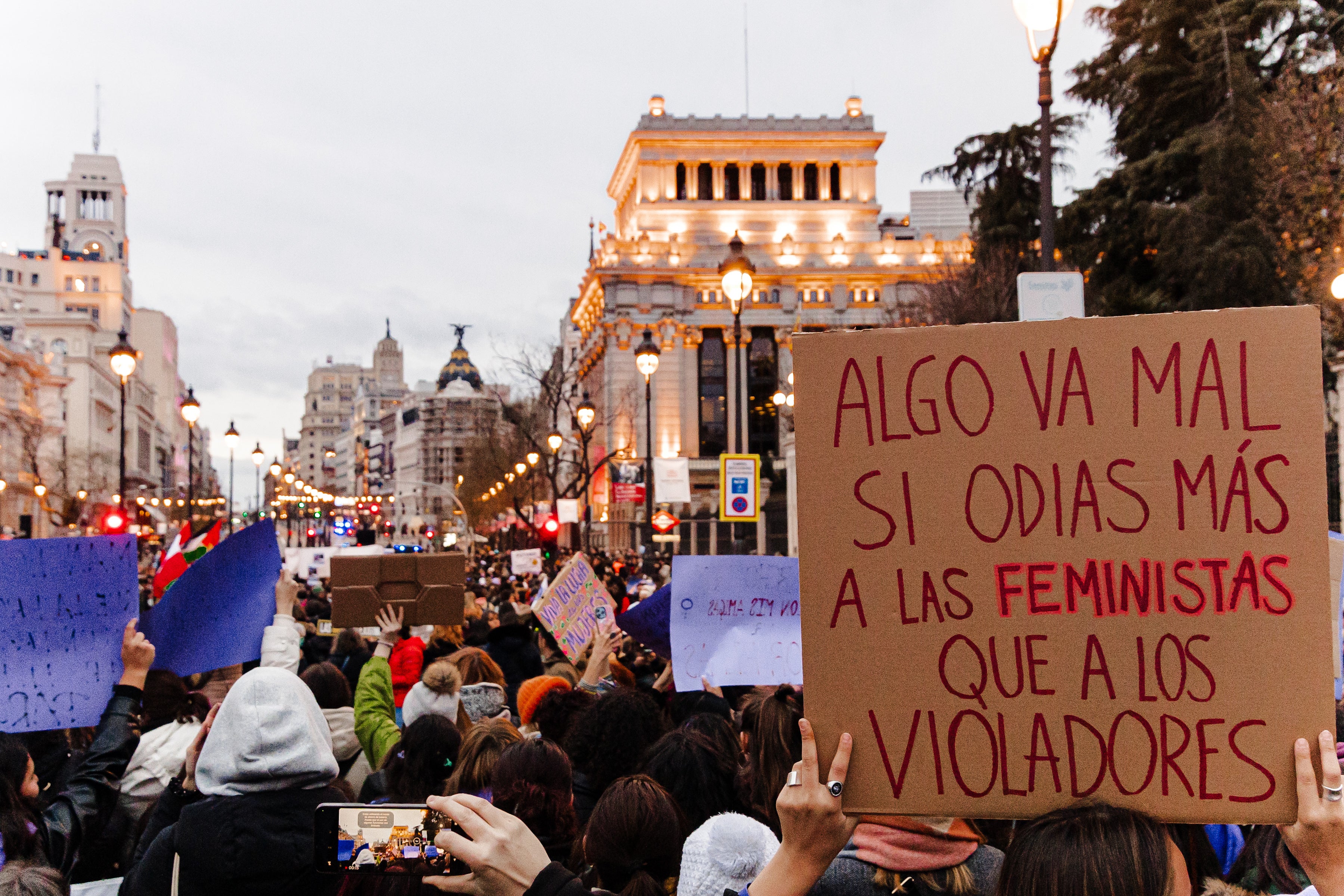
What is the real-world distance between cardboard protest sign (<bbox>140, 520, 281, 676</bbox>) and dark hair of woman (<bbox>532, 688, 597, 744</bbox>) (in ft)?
4.99

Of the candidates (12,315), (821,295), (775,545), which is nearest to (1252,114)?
(775,545)

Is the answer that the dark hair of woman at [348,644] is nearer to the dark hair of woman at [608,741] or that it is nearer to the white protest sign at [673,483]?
the dark hair of woman at [608,741]

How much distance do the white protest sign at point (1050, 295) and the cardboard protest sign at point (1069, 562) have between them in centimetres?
445

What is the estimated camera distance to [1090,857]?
7.23 feet

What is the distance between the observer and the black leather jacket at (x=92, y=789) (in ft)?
13.4

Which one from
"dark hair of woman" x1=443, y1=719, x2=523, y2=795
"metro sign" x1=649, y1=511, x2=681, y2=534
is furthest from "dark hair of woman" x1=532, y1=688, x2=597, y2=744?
"metro sign" x1=649, y1=511, x2=681, y2=534

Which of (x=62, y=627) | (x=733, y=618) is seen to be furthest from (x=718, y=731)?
(x=62, y=627)

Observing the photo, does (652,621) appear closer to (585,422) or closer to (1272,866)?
(1272,866)

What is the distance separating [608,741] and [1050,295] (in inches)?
145

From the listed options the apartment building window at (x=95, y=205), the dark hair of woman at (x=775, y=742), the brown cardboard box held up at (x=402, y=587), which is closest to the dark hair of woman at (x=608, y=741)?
the dark hair of woman at (x=775, y=742)

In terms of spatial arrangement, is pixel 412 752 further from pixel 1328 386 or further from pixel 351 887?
pixel 1328 386

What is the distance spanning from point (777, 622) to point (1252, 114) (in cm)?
2925

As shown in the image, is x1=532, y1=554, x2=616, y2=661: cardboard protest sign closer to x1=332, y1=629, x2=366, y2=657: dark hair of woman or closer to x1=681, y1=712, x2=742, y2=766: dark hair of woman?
x1=332, y1=629, x2=366, y2=657: dark hair of woman

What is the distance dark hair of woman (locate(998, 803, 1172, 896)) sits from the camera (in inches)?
85.7
